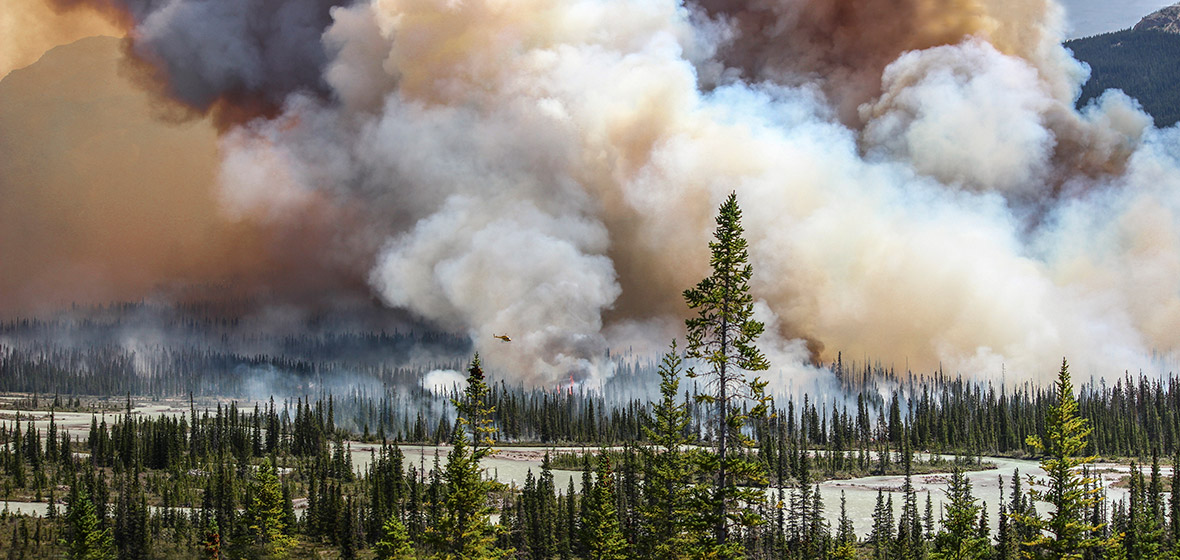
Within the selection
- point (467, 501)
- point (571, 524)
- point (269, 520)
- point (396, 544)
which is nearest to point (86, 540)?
point (269, 520)

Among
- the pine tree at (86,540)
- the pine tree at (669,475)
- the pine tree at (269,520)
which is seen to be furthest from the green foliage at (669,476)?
the pine tree at (86,540)

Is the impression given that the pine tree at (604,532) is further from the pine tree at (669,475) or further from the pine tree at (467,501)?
the pine tree at (467,501)

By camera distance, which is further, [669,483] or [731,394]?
[669,483]

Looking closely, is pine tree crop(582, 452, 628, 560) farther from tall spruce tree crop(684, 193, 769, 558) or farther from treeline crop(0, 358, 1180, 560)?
tall spruce tree crop(684, 193, 769, 558)

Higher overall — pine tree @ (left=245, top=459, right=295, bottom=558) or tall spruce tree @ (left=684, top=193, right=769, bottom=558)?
tall spruce tree @ (left=684, top=193, right=769, bottom=558)

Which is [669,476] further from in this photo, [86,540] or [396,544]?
[86,540]

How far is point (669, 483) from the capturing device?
254ft

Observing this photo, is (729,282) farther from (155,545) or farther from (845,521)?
(155,545)

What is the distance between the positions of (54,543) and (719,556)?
159797 mm

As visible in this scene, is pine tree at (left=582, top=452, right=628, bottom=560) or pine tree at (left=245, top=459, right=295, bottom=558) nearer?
pine tree at (left=582, top=452, right=628, bottom=560)

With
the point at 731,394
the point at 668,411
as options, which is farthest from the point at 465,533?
A: the point at 731,394

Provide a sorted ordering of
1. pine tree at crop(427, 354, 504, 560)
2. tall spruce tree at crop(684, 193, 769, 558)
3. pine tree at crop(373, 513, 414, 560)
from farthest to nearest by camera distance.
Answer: pine tree at crop(373, 513, 414, 560) < pine tree at crop(427, 354, 504, 560) < tall spruce tree at crop(684, 193, 769, 558)

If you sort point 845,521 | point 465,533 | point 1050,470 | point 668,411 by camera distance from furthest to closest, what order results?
point 845,521 < point 668,411 < point 465,533 < point 1050,470

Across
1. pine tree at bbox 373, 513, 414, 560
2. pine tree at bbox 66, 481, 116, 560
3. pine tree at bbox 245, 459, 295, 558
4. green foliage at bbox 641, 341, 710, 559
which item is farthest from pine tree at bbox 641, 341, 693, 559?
pine tree at bbox 66, 481, 116, 560
